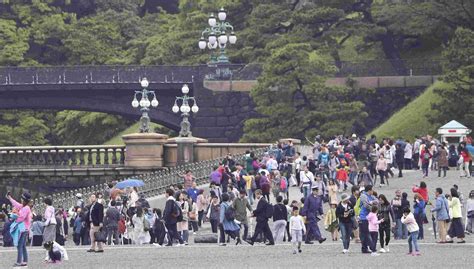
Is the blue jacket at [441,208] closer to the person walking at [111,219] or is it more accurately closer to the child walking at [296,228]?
the child walking at [296,228]

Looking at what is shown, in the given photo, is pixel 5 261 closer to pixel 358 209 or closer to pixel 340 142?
pixel 358 209

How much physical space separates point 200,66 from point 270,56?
5.91m

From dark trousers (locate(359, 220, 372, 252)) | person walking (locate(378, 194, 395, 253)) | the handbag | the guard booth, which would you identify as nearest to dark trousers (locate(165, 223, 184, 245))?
the handbag

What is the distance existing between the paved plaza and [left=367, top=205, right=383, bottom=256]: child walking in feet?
0.82

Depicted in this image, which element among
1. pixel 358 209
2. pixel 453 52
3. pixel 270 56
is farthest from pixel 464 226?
pixel 270 56

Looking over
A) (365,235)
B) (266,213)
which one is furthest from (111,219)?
(365,235)

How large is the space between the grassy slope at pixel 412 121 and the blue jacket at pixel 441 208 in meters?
29.9

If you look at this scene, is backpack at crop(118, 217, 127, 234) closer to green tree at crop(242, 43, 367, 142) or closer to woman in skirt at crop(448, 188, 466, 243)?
woman in skirt at crop(448, 188, 466, 243)

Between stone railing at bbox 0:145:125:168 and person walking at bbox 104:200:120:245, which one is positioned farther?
stone railing at bbox 0:145:125:168

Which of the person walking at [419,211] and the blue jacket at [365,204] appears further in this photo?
the person walking at [419,211]

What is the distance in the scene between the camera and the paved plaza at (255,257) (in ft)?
121

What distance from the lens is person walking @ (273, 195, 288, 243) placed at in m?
40.9

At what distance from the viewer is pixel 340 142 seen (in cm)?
5847

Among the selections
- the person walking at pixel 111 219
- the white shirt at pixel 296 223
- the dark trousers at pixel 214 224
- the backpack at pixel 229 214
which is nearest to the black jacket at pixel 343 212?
the white shirt at pixel 296 223
